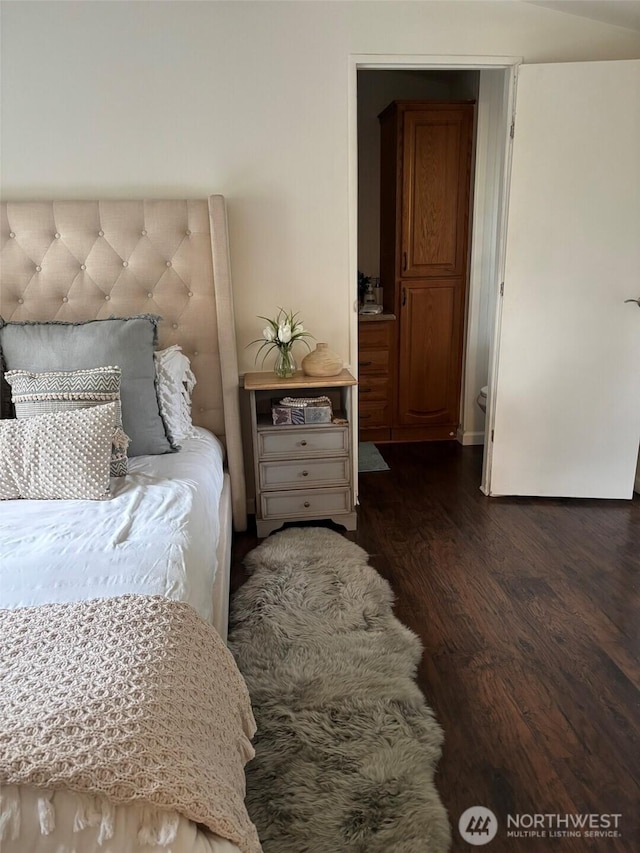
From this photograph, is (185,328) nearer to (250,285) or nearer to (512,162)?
(250,285)

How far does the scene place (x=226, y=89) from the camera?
262 centimetres

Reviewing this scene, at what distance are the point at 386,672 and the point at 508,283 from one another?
1.97 m

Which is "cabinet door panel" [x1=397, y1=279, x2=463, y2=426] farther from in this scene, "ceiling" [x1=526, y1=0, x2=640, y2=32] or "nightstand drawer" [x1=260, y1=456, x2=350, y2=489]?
"ceiling" [x1=526, y1=0, x2=640, y2=32]

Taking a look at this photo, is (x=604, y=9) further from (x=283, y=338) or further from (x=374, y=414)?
(x=374, y=414)

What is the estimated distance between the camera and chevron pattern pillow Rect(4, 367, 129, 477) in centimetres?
210

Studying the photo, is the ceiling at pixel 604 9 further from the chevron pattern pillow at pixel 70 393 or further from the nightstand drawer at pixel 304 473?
the chevron pattern pillow at pixel 70 393

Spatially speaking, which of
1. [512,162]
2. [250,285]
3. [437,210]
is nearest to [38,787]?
[250,285]

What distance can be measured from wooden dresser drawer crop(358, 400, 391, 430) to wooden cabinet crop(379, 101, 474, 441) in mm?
60

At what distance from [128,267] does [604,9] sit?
2.43 m

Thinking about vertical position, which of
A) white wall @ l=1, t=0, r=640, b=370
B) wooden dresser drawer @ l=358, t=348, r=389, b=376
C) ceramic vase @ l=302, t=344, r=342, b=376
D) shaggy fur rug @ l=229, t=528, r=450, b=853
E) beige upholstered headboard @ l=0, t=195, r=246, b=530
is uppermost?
white wall @ l=1, t=0, r=640, b=370

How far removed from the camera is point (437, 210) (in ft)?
12.7

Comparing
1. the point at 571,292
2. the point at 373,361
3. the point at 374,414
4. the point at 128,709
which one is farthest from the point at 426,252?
the point at 128,709

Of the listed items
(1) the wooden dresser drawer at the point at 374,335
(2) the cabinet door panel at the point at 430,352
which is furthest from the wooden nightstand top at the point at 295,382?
(2) the cabinet door panel at the point at 430,352

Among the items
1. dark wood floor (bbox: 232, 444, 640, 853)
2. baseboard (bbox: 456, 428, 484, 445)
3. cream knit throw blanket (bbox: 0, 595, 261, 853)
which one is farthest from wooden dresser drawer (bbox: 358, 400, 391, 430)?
cream knit throw blanket (bbox: 0, 595, 261, 853)
